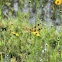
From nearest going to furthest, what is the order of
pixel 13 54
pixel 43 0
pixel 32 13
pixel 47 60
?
pixel 47 60 → pixel 13 54 → pixel 32 13 → pixel 43 0

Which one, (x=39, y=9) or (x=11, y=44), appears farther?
(x=39, y=9)

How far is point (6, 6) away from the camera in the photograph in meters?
3.06

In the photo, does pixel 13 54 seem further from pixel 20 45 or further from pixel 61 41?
pixel 61 41

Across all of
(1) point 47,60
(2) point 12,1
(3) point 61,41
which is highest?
(2) point 12,1

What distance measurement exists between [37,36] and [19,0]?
1.52 m

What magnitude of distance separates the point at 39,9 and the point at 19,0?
54 cm

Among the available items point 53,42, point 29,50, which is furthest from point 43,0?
point 29,50

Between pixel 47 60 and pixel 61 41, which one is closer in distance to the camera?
pixel 47 60

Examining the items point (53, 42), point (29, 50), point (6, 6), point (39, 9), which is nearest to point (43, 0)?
point (39, 9)

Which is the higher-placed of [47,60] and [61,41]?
[61,41]

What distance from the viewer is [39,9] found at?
113 inches

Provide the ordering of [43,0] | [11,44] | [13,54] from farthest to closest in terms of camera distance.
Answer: [43,0]
[11,44]
[13,54]

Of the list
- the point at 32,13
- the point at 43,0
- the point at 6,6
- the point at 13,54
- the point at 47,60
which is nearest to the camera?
the point at 47,60

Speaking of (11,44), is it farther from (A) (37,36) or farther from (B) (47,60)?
(B) (47,60)
